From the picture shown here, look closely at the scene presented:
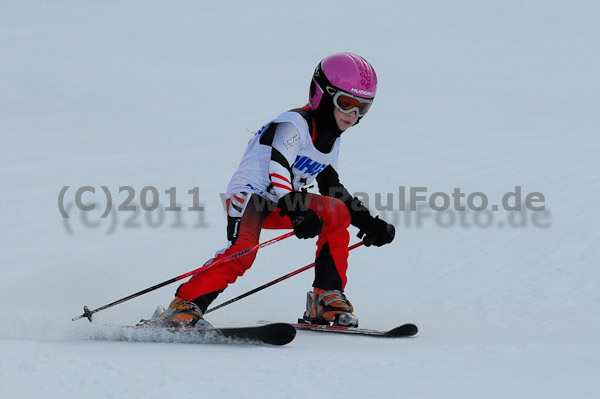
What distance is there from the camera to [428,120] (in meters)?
13.8

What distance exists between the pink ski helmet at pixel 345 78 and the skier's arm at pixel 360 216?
54 cm

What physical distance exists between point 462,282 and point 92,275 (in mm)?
2771

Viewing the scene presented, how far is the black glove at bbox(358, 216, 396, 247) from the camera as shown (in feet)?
15.3

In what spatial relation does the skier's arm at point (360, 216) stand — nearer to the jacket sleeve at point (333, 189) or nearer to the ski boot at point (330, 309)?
the jacket sleeve at point (333, 189)

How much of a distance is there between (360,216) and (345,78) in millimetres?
853

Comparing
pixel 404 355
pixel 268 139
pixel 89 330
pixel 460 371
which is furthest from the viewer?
pixel 268 139

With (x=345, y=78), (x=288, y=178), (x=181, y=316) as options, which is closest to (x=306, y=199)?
(x=288, y=178)

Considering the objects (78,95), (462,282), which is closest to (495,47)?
(78,95)

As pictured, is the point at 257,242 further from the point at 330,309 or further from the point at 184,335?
the point at 184,335

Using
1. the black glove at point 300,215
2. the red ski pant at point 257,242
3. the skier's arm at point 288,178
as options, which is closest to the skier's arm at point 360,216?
the red ski pant at point 257,242

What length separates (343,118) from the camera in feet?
14.7

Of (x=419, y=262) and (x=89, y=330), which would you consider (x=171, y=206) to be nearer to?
(x=419, y=262)

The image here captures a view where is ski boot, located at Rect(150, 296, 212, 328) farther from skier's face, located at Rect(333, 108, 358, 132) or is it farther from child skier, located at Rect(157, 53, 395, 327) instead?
skier's face, located at Rect(333, 108, 358, 132)

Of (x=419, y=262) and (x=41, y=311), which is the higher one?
(x=419, y=262)
